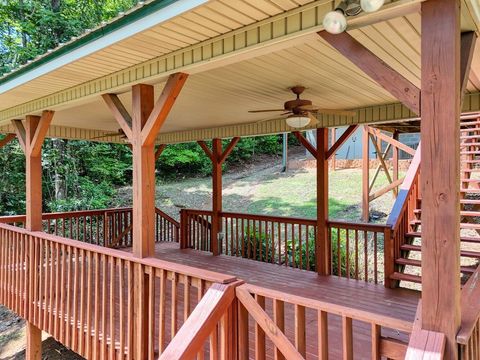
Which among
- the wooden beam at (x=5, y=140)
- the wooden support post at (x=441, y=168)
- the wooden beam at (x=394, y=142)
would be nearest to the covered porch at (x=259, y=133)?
the wooden support post at (x=441, y=168)

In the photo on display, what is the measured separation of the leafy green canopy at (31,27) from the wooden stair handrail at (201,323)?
40.4 ft

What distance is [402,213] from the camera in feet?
17.9

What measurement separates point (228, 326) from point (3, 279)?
15.6 feet

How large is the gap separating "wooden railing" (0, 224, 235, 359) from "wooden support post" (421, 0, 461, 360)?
57.2 inches

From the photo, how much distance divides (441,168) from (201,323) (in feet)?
5.78

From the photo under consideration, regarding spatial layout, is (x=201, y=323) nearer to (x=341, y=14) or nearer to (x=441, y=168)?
(x=441, y=168)

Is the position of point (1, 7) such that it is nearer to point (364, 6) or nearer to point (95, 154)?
point (95, 154)

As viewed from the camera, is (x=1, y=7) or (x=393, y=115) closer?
(x=393, y=115)

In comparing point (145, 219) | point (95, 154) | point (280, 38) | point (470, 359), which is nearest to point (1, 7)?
point (95, 154)

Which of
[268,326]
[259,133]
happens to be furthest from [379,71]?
[259,133]

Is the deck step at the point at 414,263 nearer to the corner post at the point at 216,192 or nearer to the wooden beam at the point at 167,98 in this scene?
the corner post at the point at 216,192

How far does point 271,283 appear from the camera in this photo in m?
5.52

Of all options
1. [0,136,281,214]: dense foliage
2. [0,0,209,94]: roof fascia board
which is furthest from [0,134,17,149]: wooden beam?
[0,136,281,214]: dense foliage

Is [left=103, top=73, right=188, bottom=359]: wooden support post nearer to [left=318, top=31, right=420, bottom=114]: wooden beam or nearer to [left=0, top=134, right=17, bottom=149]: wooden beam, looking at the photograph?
[left=318, top=31, right=420, bottom=114]: wooden beam
